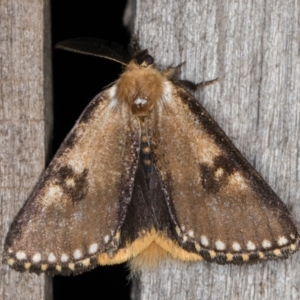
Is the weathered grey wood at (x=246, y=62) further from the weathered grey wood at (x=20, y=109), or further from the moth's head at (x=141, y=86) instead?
the weathered grey wood at (x=20, y=109)

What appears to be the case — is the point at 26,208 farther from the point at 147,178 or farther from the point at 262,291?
the point at 262,291

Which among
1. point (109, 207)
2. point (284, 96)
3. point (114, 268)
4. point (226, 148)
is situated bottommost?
point (114, 268)

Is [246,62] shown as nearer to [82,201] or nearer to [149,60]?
[149,60]

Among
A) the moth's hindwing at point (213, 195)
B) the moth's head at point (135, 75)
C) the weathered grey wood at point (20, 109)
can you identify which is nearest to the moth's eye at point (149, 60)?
the moth's head at point (135, 75)

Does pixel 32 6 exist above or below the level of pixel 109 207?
above

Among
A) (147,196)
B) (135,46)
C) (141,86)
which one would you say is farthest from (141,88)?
(147,196)

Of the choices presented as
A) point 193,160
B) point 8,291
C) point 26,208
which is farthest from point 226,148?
point 8,291

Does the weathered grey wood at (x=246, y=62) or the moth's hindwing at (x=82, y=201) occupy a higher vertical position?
the weathered grey wood at (x=246, y=62)
